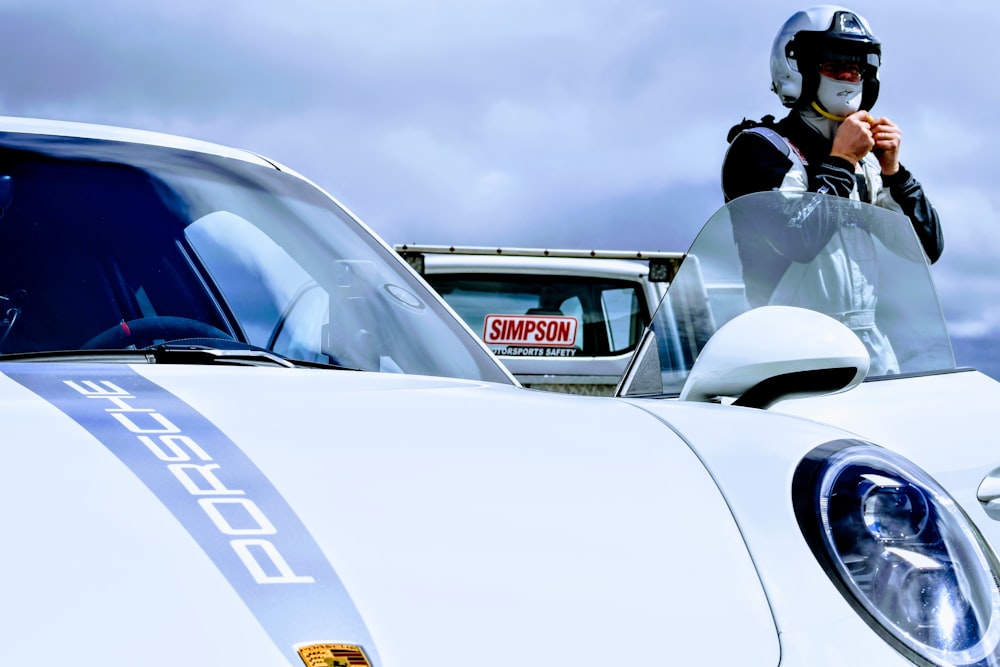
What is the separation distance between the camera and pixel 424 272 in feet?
28.6

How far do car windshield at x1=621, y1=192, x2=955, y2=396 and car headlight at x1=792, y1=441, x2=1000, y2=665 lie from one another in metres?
1.21

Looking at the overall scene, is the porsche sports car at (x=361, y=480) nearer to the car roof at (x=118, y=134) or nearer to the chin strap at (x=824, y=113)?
the car roof at (x=118, y=134)

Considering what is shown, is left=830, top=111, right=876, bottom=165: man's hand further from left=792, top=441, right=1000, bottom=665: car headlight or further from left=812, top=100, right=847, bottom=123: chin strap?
left=792, top=441, right=1000, bottom=665: car headlight

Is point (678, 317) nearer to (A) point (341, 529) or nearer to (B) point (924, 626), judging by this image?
(B) point (924, 626)

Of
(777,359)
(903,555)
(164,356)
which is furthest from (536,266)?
(903,555)

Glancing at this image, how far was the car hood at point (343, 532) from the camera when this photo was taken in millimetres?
1176

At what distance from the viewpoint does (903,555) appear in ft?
5.08

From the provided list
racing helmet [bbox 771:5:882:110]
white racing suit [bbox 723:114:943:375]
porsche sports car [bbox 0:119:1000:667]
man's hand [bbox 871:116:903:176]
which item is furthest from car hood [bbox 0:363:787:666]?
racing helmet [bbox 771:5:882:110]

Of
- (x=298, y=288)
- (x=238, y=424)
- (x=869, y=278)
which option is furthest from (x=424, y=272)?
(x=238, y=424)

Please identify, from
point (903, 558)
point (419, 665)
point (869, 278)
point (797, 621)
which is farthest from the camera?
point (869, 278)

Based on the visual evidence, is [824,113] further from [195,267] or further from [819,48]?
[195,267]

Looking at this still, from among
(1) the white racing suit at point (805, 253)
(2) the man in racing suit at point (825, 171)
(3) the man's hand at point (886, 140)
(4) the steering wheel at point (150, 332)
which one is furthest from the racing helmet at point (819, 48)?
Answer: (4) the steering wheel at point (150, 332)

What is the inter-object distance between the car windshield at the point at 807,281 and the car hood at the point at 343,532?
1.29m

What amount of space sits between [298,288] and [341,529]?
106 cm
